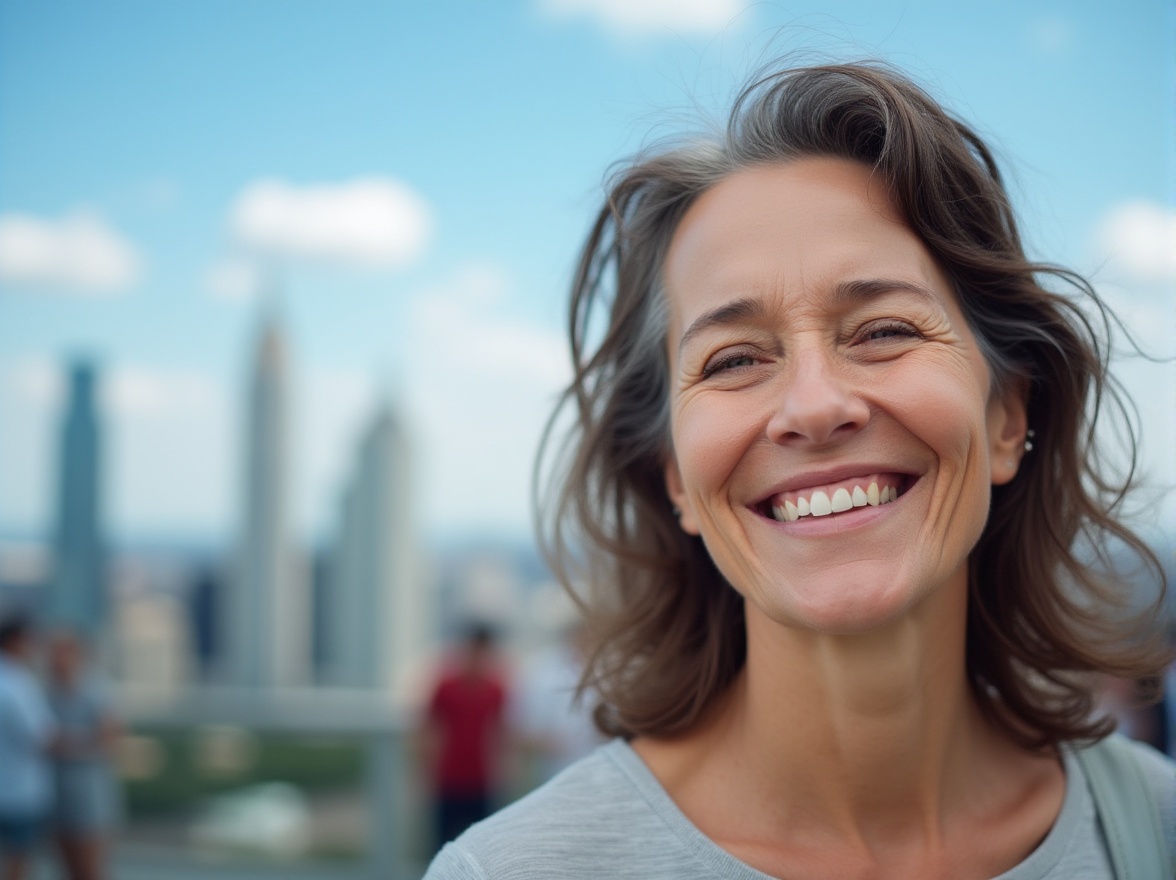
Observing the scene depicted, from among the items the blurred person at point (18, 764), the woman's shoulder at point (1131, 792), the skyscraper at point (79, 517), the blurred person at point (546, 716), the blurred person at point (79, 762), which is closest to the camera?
the woman's shoulder at point (1131, 792)

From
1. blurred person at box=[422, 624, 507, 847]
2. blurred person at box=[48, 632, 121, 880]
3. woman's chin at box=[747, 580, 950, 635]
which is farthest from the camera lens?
blurred person at box=[48, 632, 121, 880]

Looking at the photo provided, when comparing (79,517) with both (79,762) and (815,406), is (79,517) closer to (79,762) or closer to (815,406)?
(79,762)

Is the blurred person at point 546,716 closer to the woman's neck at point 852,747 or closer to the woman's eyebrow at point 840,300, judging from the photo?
the woman's neck at point 852,747

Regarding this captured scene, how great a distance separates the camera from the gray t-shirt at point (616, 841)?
4.47ft

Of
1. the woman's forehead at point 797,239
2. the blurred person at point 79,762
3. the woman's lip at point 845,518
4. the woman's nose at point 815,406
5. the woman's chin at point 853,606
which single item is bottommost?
the blurred person at point 79,762

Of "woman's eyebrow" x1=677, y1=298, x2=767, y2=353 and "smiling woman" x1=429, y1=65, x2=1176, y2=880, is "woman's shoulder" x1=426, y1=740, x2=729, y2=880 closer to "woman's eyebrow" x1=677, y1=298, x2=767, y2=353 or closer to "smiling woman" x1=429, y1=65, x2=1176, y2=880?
"smiling woman" x1=429, y1=65, x2=1176, y2=880

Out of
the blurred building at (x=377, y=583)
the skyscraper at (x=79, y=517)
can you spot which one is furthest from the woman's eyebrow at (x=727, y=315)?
the blurred building at (x=377, y=583)

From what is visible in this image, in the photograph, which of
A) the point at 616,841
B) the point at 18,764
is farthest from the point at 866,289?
the point at 18,764

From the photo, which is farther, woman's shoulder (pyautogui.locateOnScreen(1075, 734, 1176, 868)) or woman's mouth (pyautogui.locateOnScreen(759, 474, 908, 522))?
woman's shoulder (pyautogui.locateOnScreen(1075, 734, 1176, 868))

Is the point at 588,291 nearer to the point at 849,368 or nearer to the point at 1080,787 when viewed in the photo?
the point at 849,368

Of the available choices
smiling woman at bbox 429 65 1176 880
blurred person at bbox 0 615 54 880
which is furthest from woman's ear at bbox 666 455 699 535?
blurred person at bbox 0 615 54 880

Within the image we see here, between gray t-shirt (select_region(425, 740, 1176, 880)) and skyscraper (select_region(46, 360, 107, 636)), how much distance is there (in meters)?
58.8

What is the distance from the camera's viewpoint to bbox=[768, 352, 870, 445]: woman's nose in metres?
1.27

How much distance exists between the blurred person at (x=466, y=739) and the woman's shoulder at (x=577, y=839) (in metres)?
3.72
